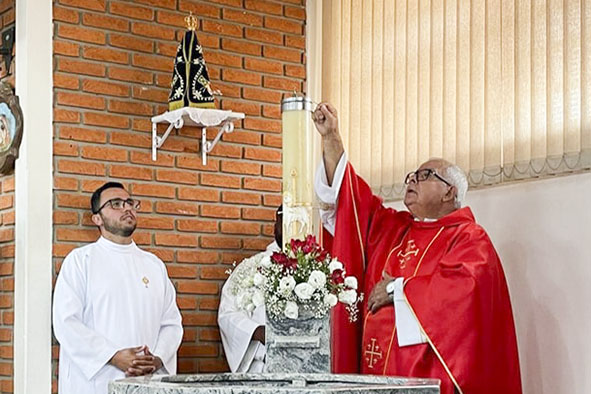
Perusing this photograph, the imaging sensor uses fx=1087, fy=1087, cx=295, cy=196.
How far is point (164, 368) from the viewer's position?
5316 millimetres

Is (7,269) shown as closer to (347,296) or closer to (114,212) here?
(114,212)

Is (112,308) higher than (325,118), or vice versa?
(325,118)

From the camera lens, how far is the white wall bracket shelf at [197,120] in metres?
5.57

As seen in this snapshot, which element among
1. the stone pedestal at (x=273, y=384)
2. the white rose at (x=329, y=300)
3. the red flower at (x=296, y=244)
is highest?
the red flower at (x=296, y=244)

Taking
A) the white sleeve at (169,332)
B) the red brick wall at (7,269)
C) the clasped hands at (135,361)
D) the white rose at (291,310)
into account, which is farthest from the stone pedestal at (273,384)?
the red brick wall at (7,269)

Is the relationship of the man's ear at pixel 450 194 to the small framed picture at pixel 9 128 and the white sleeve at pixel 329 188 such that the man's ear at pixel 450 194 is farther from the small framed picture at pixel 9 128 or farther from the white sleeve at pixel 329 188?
the small framed picture at pixel 9 128

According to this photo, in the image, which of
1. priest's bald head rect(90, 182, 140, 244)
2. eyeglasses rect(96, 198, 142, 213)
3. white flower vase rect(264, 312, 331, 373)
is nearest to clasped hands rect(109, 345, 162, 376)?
priest's bald head rect(90, 182, 140, 244)

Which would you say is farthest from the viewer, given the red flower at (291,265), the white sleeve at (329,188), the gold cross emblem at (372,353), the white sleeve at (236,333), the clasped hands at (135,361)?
the white sleeve at (236,333)

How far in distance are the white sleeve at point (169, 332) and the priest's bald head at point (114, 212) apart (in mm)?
324

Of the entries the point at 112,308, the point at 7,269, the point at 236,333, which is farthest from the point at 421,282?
the point at 7,269

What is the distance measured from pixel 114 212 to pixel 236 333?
0.92 metres

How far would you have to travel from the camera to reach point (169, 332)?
5449 mm

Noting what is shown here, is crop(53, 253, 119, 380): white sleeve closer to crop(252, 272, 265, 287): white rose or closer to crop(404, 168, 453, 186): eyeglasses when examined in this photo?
crop(252, 272, 265, 287): white rose

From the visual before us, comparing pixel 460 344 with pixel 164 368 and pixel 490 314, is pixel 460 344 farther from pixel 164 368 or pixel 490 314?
pixel 164 368
